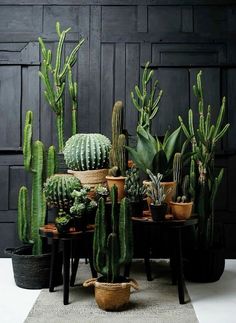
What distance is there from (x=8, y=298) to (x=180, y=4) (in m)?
3.18

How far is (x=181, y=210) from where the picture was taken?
3555 millimetres

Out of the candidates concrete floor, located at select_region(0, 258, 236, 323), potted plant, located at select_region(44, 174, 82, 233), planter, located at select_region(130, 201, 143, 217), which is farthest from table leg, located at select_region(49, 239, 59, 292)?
planter, located at select_region(130, 201, 143, 217)

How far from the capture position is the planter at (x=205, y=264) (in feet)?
13.4

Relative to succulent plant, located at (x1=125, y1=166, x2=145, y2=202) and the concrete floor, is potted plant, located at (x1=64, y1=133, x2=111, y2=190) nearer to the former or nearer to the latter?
succulent plant, located at (x1=125, y1=166, x2=145, y2=202)

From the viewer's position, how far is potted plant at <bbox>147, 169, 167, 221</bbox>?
11.3 ft

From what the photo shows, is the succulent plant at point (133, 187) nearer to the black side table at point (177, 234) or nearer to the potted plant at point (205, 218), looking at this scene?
the black side table at point (177, 234)

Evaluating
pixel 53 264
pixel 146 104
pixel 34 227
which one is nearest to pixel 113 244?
pixel 53 264

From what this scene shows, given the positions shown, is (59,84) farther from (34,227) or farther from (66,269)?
(66,269)

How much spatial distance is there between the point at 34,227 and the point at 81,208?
638 millimetres

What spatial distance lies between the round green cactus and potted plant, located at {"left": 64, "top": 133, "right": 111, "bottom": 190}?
0.23 meters

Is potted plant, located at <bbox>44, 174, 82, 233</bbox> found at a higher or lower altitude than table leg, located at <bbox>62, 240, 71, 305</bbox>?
higher

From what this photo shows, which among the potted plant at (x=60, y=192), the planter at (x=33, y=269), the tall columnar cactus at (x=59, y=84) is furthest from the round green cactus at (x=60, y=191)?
the tall columnar cactus at (x=59, y=84)

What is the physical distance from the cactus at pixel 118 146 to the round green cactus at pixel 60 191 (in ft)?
1.21

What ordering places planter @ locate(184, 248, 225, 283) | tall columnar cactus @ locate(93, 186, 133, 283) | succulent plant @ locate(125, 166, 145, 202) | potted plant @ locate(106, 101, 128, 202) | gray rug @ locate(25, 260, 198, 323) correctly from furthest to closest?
planter @ locate(184, 248, 225, 283), potted plant @ locate(106, 101, 128, 202), succulent plant @ locate(125, 166, 145, 202), tall columnar cactus @ locate(93, 186, 133, 283), gray rug @ locate(25, 260, 198, 323)
